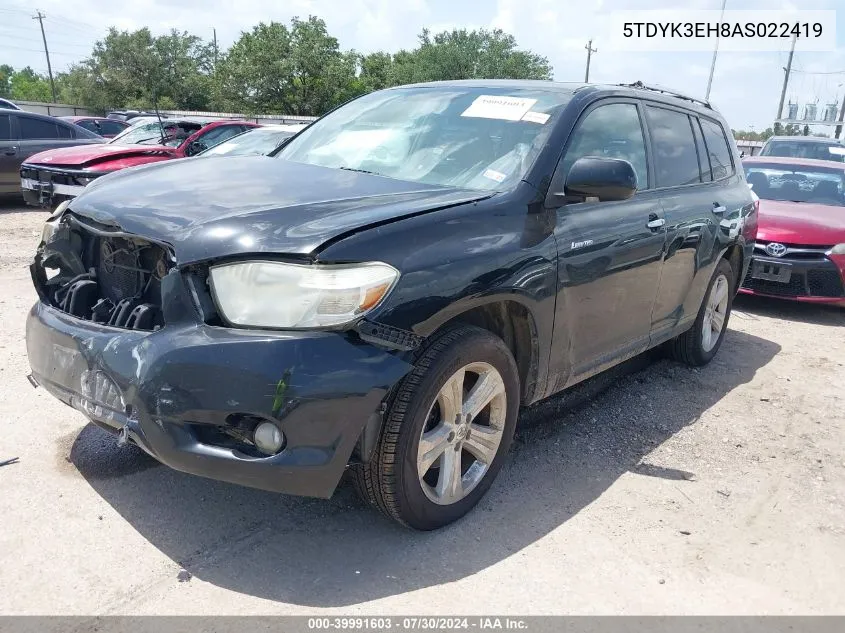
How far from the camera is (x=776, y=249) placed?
23.7 feet

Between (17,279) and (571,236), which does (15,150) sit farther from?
(571,236)

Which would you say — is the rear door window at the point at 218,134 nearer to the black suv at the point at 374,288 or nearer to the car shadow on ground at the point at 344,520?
the black suv at the point at 374,288

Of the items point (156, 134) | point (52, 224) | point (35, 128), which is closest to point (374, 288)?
point (52, 224)

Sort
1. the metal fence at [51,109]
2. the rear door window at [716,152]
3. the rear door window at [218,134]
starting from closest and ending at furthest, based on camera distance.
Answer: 1. the rear door window at [716,152]
2. the rear door window at [218,134]
3. the metal fence at [51,109]

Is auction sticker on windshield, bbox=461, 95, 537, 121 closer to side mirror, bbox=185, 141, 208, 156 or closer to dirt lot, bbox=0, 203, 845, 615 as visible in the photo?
dirt lot, bbox=0, 203, 845, 615

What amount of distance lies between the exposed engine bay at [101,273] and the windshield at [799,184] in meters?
7.64

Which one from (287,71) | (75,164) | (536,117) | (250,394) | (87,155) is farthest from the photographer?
(287,71)

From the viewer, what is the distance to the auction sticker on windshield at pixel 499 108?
11.6ft

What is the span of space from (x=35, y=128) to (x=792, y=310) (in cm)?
1108

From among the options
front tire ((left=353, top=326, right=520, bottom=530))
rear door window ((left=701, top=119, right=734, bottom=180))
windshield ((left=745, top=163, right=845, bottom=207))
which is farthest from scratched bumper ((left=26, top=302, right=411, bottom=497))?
windshield ((left=745, top=163, right=845, bottom=207))

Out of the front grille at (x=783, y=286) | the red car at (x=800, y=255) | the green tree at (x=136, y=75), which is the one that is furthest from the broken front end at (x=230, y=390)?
the green tree at (x=136, y=75)

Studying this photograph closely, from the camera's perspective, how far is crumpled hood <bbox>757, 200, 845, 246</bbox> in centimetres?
717

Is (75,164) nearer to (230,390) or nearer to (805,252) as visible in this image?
(230,390)
